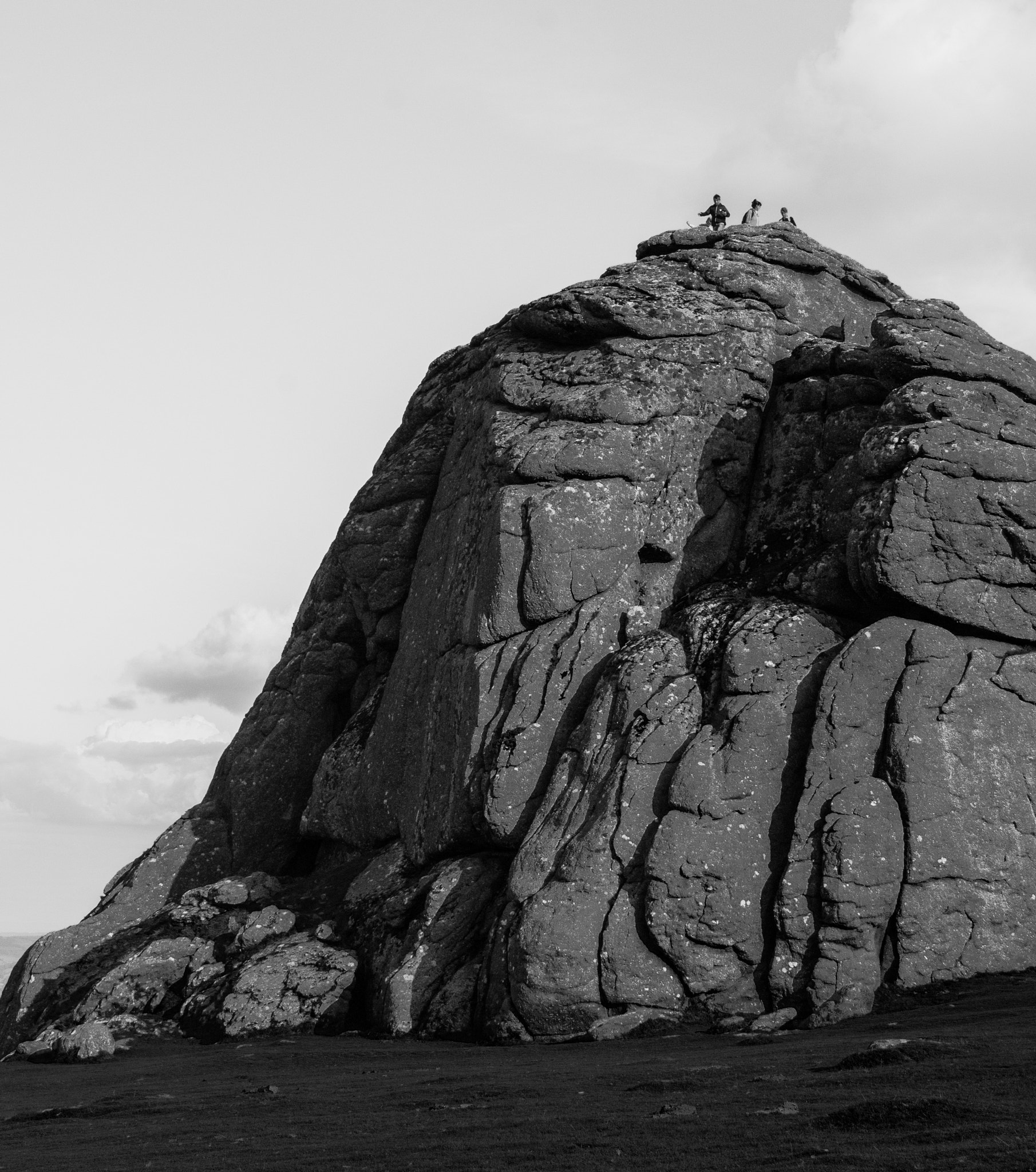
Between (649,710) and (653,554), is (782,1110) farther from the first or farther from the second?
(653,554)

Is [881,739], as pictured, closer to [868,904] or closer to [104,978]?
[868,904]

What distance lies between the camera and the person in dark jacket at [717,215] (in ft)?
259

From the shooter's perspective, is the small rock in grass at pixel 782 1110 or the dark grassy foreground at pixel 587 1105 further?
the small rock in grass at pixel 782 1110

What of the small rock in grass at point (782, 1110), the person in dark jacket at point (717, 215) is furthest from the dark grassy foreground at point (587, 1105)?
the person in dark jacket at point (717, 215)

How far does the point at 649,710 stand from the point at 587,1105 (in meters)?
22.6

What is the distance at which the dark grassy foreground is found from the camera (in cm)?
2670

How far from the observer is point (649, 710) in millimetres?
53781

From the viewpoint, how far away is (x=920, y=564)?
171 ft

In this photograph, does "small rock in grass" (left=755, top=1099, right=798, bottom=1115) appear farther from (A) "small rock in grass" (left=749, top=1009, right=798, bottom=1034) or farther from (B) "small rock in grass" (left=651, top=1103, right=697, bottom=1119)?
(A) "small rock in grass" (left=749, top=1009, right=798, bottom=1034)

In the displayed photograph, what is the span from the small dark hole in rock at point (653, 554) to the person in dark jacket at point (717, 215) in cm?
2550

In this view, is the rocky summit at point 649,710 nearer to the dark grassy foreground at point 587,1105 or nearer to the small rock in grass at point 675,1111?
the dark grassy foreground at point 587,1105

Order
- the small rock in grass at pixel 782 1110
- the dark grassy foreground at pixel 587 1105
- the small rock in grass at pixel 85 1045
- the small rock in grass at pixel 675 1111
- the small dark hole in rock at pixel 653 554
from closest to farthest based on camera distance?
the dark grassy foreground at pixel 587 1105
the small rock in grass at pixel 782 1110
the small rock in grass at pixel 675 1111
the small rock in grass at pixel 85 1045
the small dark hole in rock at pixel 653 554

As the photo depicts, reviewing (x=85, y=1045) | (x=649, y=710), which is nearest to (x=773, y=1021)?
(x=649, y=710)

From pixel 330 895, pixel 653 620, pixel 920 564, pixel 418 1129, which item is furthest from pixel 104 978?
pixel 920 564
